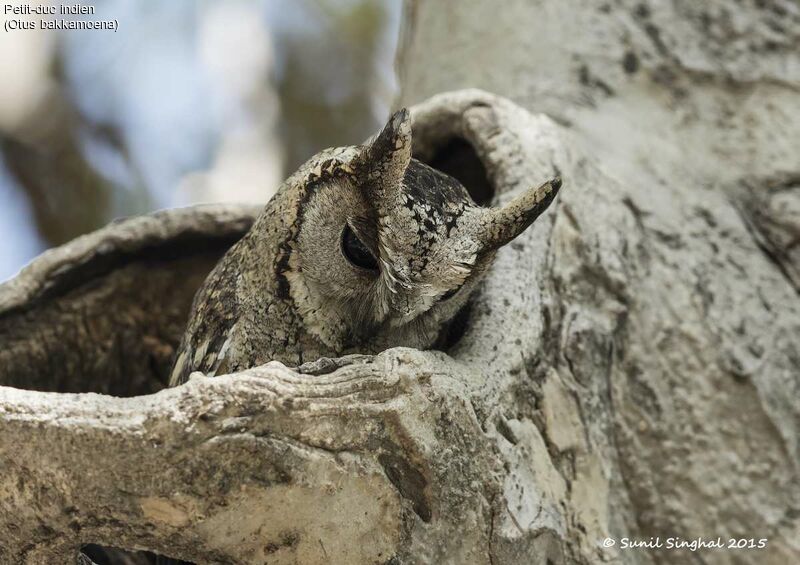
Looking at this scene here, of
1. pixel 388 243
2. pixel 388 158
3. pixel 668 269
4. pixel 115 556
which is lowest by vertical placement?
pixel 115 556

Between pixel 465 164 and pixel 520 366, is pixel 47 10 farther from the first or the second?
pixel 520 366

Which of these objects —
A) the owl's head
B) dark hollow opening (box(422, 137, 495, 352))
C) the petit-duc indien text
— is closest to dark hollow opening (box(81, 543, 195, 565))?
the owl's head

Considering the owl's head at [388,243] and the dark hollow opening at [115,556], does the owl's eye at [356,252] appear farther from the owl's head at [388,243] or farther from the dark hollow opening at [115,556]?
the dark hollow opening at [115,556]

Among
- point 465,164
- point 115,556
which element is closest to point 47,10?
point 465,164

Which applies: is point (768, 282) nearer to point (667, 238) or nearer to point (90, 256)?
point (667, 238)

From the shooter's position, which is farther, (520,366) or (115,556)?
(115,556)

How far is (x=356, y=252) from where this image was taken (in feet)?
5.13

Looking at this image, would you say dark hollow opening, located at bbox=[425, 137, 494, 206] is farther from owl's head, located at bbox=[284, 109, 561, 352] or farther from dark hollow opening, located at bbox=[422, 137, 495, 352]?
owl's head, located at bbox=[284, 109, 561, 352]

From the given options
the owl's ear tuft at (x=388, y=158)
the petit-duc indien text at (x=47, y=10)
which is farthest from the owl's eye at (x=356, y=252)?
the petit-duc indien text at (x=47, y=10)

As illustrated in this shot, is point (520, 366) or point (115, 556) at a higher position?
point (520, 366)

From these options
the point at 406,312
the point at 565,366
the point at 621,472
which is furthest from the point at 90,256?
the point at 621,472

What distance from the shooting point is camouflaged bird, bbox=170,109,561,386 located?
1446 mm

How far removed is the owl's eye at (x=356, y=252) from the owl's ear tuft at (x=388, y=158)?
0.11m

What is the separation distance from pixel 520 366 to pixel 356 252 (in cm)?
31
